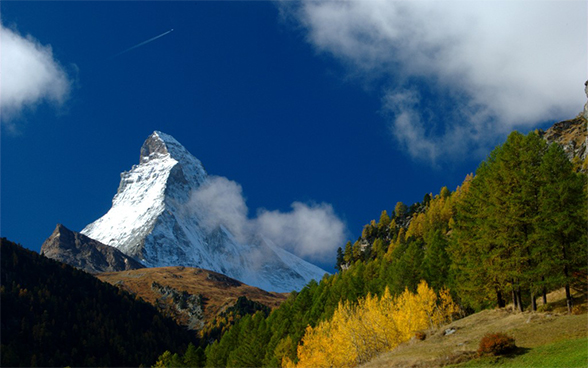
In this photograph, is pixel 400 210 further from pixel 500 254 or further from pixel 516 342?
pixel 516 342

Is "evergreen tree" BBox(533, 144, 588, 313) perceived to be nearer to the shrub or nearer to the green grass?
the shrub

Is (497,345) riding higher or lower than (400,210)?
lower

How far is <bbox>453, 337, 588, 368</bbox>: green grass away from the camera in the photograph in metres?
23.6

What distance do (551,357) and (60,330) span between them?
18735cm

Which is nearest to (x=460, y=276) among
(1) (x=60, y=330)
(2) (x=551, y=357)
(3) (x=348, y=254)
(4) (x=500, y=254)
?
(4) (x=500, y=254)

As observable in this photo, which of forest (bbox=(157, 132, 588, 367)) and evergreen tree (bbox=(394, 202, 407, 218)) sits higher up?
evergreen tree (bbox=(394, 202, 407, 218))

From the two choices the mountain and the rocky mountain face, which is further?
the mountain

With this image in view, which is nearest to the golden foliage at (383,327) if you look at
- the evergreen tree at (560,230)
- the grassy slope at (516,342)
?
the grassy slope at (516,342)

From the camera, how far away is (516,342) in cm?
2978

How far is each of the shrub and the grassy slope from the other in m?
0.55

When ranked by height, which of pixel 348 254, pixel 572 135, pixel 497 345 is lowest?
pixel 497 345

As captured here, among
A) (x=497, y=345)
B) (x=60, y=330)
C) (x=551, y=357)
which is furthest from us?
(x=60, y=330)

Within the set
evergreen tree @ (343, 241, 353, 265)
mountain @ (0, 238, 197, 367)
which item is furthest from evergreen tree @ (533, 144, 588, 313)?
mountain @ (0, 238, 197, 367)

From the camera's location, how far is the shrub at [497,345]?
28203mm
